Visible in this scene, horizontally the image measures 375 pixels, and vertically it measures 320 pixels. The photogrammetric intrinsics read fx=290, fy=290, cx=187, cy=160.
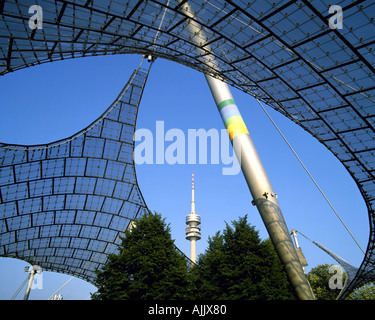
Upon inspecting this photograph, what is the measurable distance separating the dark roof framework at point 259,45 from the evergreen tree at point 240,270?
47.9ft

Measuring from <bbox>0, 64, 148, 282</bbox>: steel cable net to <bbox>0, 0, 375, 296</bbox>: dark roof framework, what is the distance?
65.0 feet

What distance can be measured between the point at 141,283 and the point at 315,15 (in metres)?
24.0

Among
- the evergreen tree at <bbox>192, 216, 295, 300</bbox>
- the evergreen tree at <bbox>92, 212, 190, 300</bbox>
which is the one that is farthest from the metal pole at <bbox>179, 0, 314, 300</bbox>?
the evergreen tree at <bbox>92, 212, 190, 300</bbox>

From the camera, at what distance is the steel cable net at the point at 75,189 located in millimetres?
45625

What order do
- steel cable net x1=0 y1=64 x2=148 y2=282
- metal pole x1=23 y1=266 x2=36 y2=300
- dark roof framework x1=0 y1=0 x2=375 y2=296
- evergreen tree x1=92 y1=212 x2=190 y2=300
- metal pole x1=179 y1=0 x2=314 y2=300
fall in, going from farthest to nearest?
1. metal pole x1=23 y1=266 x2=36 y2=300
2. steel cable net x1=0 y1=64 x2=148 y2=282
3. metal pole x1=179 y1=0 x2=314 y2=300
4. evergreen tree x1=92 y1=212 x2=190 y2=300
5. dark roof framework x1=0 y1=0 x2=375 y2=296

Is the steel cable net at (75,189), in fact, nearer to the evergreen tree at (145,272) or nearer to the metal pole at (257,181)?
the metal pole at (257,181)

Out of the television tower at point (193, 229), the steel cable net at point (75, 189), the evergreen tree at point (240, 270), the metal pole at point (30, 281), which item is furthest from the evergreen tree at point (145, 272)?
the television tower at point (193, 229)

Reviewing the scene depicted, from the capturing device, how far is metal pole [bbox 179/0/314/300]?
28422mm

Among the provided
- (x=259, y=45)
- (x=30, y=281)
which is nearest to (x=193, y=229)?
(x=30, y=281)

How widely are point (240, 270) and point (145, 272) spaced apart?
8.22 metres

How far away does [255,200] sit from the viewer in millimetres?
33469

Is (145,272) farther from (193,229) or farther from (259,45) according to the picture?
(193,229)

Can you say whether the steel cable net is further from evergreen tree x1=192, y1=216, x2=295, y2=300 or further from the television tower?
the television tower
